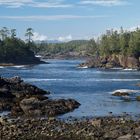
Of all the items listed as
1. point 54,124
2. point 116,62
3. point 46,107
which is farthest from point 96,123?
point 116,62

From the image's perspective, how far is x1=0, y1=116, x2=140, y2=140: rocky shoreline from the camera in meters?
43.1

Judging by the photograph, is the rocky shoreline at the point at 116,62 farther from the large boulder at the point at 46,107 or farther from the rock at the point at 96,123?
the rock at the point at 96,123

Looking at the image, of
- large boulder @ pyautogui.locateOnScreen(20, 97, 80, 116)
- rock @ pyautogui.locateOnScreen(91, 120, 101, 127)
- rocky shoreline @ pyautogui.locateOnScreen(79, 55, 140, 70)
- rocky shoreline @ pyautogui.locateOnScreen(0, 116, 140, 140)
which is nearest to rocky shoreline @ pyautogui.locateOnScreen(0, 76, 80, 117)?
large boulder @ pyautogui.locateOnScreen(20, 97, 80, 116)

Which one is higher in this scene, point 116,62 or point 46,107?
point 46,107

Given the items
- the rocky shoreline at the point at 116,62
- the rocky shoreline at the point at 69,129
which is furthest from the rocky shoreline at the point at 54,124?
the rocky shoreline at the point at 116,62

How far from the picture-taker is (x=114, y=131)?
1767 inches

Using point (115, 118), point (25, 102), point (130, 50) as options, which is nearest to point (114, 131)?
point (115, 118)

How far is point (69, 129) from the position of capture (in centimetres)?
4681

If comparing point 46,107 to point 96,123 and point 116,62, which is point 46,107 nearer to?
point 96,123

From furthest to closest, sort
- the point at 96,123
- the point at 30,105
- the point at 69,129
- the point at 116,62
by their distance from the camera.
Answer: the point at 116,62 → the point at 30,105 → the point at 96,123 → the point at 69,129

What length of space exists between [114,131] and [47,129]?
6.15 meters

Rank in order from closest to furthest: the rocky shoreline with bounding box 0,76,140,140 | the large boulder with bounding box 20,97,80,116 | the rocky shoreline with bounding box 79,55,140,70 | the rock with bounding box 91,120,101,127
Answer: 1. the rocky shoreline with bounding box 0,76,140,140
2. the rock with bounding box 91,120,101,127
3. the large boulder with bounding box 20,97,80,116
4. the rocky shoreline with bounding box 79,55,140,70

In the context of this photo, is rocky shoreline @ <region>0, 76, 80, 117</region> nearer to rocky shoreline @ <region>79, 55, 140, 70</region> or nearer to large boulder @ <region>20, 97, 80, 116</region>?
large boulder @ <region>20, 97, 80, 116</region>

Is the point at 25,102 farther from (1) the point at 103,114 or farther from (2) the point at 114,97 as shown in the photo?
(2) the point at 114,97
